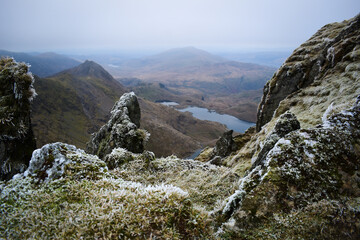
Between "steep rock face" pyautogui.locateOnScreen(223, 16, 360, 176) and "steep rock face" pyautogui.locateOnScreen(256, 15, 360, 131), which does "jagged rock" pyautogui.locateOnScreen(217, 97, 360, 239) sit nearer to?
"steep rock face" pyautogui.locateOnScreen(223, 16, 360, 176)

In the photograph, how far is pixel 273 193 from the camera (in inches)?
225

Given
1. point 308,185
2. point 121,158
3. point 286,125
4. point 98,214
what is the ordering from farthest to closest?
point 121,158 < point 286,125 < point 308,185 < point 98,214

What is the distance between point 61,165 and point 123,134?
50.2ft

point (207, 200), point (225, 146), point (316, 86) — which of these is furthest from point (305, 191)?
point (225, 146)

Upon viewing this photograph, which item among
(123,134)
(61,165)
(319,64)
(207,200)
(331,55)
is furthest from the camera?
(319,64)

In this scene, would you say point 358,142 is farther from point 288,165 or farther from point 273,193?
point 273,193

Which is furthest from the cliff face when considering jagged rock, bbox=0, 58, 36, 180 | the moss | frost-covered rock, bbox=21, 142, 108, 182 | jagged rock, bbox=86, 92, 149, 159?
jagged rock, bbox=0, 58, 36, 180

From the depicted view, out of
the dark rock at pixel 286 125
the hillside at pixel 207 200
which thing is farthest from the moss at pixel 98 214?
the dark rock at pixel 286 125

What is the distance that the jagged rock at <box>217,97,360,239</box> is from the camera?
499 cm

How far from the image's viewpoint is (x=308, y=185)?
576 centimetres

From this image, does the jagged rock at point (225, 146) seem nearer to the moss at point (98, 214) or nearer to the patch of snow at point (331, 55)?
the patch of snow at point (331, 55)

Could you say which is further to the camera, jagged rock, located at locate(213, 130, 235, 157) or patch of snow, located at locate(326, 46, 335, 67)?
jagged rock, located at locate(213, 130, 235, 157)

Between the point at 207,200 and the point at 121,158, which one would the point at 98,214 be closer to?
the point at 207,200

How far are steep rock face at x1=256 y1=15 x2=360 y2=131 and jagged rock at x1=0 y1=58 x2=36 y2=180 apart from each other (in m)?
31.8
